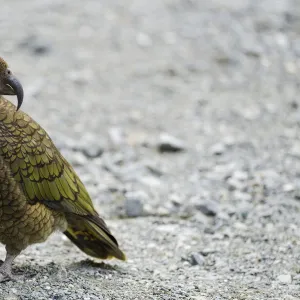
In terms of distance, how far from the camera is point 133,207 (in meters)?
7.62

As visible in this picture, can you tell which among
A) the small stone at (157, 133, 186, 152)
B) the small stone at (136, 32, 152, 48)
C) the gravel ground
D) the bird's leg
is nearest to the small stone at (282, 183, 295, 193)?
the gravel ground

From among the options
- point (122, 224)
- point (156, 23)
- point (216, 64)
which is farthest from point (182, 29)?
point (122, 224)

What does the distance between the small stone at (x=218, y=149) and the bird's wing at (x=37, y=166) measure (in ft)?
11.2

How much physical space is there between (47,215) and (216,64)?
6.60m

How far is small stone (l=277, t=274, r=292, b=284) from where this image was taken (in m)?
5.89

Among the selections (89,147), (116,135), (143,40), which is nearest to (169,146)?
(116,135)

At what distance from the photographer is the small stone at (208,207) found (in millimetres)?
7516

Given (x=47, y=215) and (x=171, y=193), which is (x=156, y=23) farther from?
(x=47, y=215)

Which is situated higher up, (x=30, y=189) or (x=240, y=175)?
(x=30, y=189)

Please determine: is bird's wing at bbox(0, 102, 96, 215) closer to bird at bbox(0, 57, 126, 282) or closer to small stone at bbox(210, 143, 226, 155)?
bird at bbox(0, 57, 126, 282)

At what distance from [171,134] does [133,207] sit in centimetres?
232

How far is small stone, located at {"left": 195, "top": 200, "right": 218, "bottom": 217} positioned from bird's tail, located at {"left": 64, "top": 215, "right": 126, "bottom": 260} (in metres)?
1.63

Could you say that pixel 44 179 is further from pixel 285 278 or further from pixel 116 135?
pixel 116 135

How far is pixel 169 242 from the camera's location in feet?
23.0
